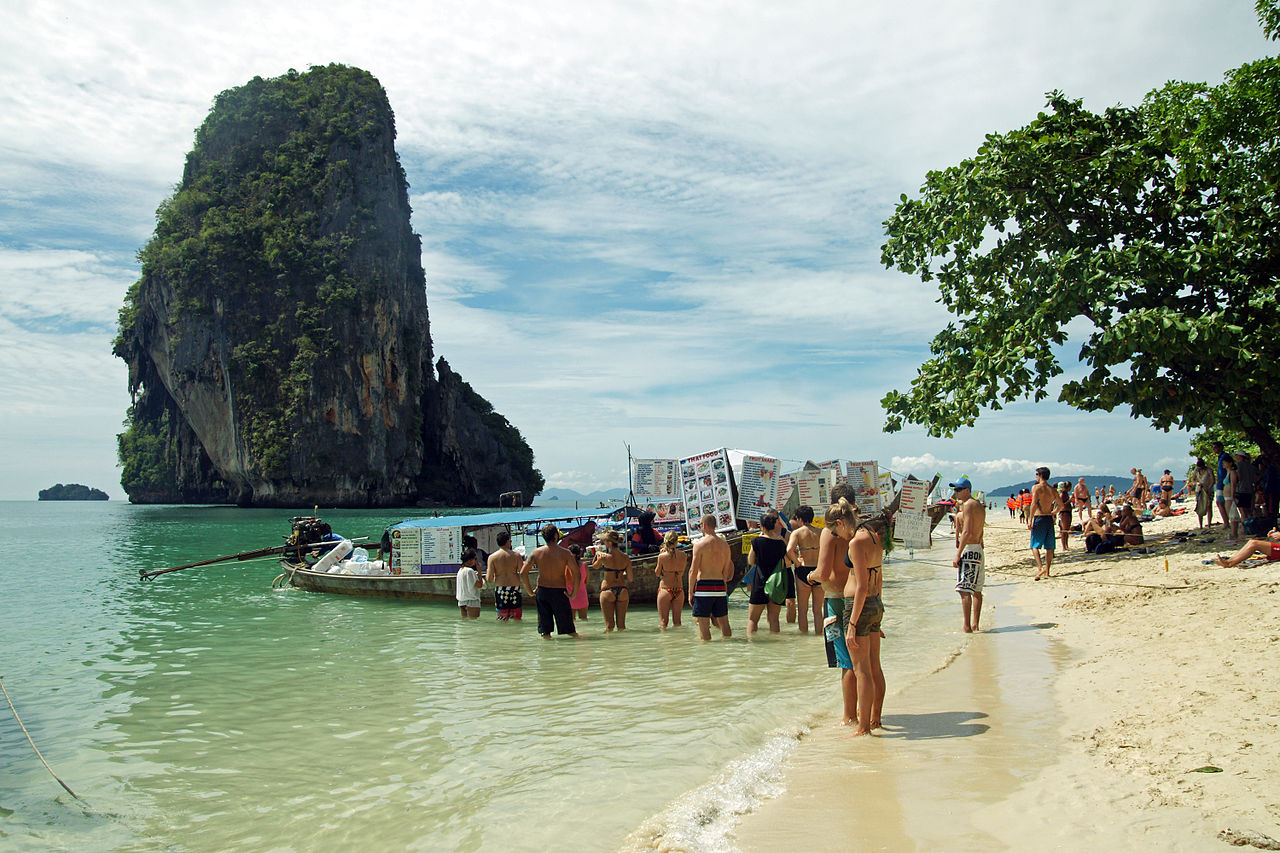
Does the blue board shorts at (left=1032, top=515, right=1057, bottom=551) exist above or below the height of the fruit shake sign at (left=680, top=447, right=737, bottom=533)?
below

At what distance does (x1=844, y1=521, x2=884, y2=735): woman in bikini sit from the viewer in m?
5.58

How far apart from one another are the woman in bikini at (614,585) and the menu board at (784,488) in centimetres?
402

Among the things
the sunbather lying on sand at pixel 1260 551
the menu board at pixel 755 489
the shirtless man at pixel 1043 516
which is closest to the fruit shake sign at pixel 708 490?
the menu board at pixel 755 489

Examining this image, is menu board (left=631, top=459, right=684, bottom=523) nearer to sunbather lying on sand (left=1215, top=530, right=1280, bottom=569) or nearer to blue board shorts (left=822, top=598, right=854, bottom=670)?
sunbather lying on sand (left=1215, top=530, right=1280, bottom=569)

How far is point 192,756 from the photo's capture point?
6.77 meters

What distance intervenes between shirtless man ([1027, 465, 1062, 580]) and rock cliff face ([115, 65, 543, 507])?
237 feet

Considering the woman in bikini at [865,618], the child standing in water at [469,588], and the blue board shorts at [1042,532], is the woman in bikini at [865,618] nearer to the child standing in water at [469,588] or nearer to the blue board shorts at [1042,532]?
the blue board shorts at [1042,532]

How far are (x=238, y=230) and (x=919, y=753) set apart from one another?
3494 inches

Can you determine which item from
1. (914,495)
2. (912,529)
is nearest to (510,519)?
(914,495)

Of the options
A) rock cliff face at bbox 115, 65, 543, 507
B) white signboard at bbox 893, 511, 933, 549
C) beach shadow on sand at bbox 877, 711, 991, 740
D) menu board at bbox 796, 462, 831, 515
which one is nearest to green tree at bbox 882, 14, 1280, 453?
menu board at bbox 796, 462, 831, 515

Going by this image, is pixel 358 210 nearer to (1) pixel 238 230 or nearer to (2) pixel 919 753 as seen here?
(1) pixel 238 230

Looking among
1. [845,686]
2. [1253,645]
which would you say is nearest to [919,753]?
[845,686]

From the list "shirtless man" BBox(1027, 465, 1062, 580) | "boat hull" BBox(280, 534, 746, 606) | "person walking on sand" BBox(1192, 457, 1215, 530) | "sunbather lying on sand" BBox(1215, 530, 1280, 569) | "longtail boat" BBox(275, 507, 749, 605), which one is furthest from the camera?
"person walking on sand" BBox(1192, 457, 1215, 530)

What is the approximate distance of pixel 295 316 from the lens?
3105 inches
